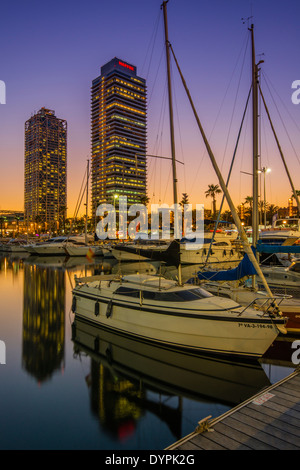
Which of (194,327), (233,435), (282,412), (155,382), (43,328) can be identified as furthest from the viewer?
(43,328)

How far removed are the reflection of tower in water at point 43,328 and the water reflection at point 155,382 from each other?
3.89 ft

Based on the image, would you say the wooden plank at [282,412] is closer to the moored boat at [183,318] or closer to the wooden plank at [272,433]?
the wooden plank at [272,433]

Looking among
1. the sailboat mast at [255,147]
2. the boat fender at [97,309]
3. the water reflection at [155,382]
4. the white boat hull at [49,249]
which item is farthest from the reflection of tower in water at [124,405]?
the white boat hull at [49,249]

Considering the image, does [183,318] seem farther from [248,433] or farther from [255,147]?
[255,147]

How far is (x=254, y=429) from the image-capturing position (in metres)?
4.94

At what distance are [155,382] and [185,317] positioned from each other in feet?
7.54

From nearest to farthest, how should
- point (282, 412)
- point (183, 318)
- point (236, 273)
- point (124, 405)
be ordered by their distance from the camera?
1. point (282, 412)
2. point (124, 405)
3. point (183, 318)
4. point (236, 273)

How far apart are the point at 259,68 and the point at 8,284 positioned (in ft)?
Answer: 85.2

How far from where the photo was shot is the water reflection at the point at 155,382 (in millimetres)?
7023

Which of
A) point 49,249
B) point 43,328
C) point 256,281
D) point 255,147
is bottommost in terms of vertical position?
point 43,328

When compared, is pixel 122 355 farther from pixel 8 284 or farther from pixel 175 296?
pixel 8 284

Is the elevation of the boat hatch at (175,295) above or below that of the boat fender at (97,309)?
above

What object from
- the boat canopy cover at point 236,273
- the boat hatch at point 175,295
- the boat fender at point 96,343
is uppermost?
the boat canopy cover at point 236,273

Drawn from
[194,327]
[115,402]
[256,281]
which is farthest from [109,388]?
[256,281]
